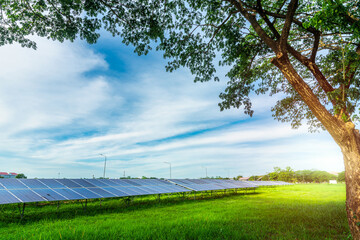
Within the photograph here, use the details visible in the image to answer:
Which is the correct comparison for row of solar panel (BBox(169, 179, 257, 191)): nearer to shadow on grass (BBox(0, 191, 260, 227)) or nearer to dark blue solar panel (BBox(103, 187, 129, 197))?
shadow on grass (BBox(0, 191, 260, 227))

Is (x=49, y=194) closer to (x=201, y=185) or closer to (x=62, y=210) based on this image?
(x=62, y=210)

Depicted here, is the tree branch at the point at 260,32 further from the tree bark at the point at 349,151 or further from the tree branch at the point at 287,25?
the tree bark at the point at 349,151

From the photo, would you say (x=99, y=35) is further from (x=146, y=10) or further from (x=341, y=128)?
(x=341, y=128)

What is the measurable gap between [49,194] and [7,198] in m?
1.88

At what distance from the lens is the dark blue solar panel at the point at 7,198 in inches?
363

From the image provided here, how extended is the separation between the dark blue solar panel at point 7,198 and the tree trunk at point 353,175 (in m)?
12.1

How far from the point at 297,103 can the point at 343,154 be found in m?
7.34

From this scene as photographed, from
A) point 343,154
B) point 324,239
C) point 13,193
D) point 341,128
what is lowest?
point 324,239

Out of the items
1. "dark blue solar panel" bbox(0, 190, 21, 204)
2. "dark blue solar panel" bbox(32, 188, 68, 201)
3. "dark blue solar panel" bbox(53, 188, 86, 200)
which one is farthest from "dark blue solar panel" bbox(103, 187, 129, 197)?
"dark blue solar panel" bbox(0, 190, 21, 204)

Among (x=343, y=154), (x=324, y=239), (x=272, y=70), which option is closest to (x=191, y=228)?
(x=324, y=239)

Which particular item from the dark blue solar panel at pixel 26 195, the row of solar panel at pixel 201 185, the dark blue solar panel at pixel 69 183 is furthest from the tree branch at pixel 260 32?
the row of solar panel at pixel 201 185

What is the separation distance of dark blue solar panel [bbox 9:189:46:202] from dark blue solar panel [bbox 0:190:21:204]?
23 cm

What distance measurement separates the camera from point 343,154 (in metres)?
5.39

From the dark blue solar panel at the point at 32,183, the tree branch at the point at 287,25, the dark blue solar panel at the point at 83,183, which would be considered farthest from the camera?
the dark blue solar panel at the point at 83,183
